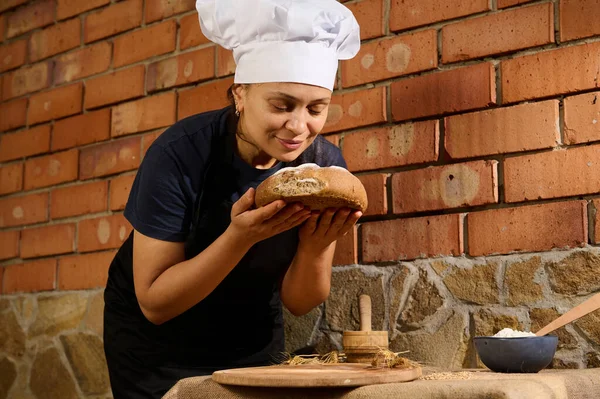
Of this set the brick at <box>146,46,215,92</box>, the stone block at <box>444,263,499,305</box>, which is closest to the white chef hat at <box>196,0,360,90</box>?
the stone block at <box>444,263,499,305</box>

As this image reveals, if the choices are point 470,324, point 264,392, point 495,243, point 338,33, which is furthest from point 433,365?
point 338,33

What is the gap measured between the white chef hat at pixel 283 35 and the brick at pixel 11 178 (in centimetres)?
150

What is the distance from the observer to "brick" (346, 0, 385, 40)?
2.02m

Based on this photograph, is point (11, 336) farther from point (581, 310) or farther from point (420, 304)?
point (581, 310)

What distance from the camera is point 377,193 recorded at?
194 cm

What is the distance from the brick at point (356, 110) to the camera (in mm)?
1974

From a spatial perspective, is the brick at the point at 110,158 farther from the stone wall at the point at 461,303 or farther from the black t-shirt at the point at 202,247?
the stone wall at the point at 461,303

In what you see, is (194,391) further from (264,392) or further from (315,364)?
(315,364)

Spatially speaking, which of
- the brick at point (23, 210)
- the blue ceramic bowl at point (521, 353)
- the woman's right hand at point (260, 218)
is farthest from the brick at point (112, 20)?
the blue ceramic bowl at point (521, 353)

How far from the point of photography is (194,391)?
1.28 meters

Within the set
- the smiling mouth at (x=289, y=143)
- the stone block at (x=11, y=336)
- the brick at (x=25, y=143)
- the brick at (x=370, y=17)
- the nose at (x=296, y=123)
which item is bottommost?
the stone block at (x=11, y=336)

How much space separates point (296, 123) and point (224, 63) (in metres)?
0.87

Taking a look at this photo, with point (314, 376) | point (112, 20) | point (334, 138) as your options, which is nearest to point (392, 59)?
point (334, 138)

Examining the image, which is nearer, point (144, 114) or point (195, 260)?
point (195, 260)
